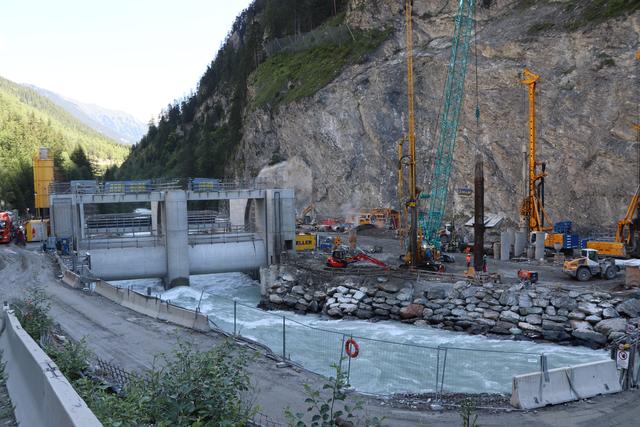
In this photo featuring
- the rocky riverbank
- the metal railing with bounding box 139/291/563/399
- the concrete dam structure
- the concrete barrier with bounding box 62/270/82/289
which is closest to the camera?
the metal railing with bounding box 139/291/563/399

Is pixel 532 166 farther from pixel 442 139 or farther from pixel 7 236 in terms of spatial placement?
pixel 7 236

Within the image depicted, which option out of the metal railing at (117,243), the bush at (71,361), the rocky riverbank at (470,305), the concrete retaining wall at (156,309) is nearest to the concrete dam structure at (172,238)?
the metal railing at (117,243)

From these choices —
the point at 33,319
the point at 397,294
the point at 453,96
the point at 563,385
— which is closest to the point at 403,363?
the point at 563,385

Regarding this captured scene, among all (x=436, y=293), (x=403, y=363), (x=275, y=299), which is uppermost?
(x=436, y=293)

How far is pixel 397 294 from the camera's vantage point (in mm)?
28906

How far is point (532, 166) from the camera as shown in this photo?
36750 mm

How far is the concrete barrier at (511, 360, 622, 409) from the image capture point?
1275 centimetres

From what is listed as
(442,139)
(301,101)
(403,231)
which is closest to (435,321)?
(403,231)

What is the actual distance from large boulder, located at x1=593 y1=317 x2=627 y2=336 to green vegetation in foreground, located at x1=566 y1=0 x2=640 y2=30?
26.5 meters

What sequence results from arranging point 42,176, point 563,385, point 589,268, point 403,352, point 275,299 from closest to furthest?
point 563,385
point 403,352
point 589,268
point 275,299
point 42,176

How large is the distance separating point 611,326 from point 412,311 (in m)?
8.81

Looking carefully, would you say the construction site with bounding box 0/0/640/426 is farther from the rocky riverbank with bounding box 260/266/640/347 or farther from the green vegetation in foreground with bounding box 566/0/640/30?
the green vegetation in foreground with bounding box 566/0/640/30

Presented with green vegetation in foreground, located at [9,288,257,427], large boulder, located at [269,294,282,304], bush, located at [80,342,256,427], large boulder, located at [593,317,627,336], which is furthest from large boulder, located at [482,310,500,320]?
bush, located at [80,342,256,427]

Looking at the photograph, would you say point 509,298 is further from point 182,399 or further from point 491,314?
point 182,399
